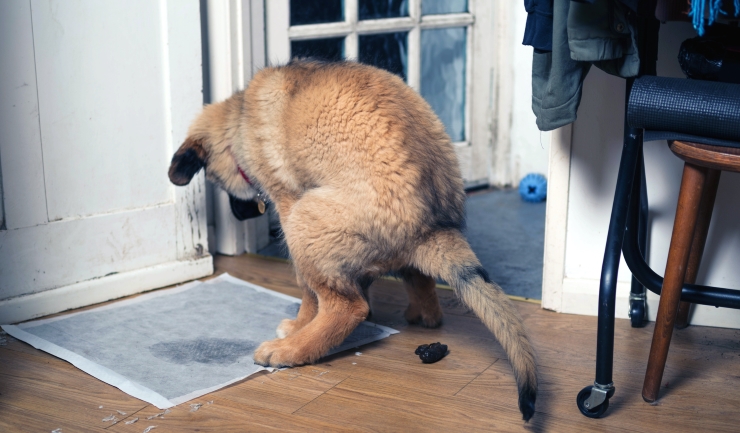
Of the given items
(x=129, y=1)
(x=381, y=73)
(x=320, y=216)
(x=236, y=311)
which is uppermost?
(x=129, y=1)

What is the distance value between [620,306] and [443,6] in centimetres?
191

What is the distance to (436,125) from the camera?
1.97m

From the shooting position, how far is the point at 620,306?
2.25 metres

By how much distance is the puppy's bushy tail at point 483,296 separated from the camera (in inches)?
58.8

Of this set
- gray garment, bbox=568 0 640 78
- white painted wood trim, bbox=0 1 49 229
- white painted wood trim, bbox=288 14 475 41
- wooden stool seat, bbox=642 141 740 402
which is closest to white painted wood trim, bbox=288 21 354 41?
white painted wood trim, bbox=288 14 475 41

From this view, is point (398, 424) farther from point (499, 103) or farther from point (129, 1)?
point (499, 103)

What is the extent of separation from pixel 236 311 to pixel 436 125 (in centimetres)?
90

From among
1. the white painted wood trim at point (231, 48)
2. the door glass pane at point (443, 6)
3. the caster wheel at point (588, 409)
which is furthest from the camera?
the door glass pane at point (443, 6)

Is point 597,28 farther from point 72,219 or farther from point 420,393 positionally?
point 72,219

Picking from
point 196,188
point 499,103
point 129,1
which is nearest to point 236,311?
point 196,188

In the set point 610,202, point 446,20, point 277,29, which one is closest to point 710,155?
point 610,202

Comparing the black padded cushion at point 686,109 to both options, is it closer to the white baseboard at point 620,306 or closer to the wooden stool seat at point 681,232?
the wooden stool seat at point 681,232

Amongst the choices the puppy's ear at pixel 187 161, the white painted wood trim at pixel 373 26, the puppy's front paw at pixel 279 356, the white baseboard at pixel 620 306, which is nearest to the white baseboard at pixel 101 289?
the puppy's ear at pixel 187 161

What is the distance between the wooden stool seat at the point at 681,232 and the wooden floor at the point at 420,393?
14 cm
